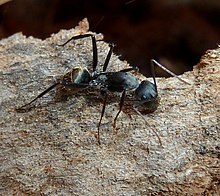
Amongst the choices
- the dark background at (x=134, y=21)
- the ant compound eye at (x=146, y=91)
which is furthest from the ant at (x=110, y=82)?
the dark background at (x=134, y=21)

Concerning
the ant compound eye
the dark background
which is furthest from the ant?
the dark background

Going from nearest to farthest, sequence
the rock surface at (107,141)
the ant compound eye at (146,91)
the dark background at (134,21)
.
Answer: the rock surface at (107,141) → the ant compound eye at (146,91) → the dark background at (134,21)

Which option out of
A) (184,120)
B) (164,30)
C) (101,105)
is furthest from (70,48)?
Result: (164,30)

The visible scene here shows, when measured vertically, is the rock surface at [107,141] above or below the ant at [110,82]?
below

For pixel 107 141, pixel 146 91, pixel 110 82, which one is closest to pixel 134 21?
pixel 110 82

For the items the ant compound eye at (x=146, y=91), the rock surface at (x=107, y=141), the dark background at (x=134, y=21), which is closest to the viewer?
the rock surface at (x=107, y=141)

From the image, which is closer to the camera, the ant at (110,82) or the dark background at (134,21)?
the ant at (110,82)

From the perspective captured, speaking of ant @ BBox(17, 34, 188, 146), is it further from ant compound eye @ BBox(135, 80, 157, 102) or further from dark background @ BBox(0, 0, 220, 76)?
dark background @ BBox(0, 0, 220, 76)

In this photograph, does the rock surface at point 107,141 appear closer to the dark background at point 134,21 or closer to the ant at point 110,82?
the ant at point 110,82

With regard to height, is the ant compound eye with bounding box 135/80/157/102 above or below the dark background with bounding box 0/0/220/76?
above
